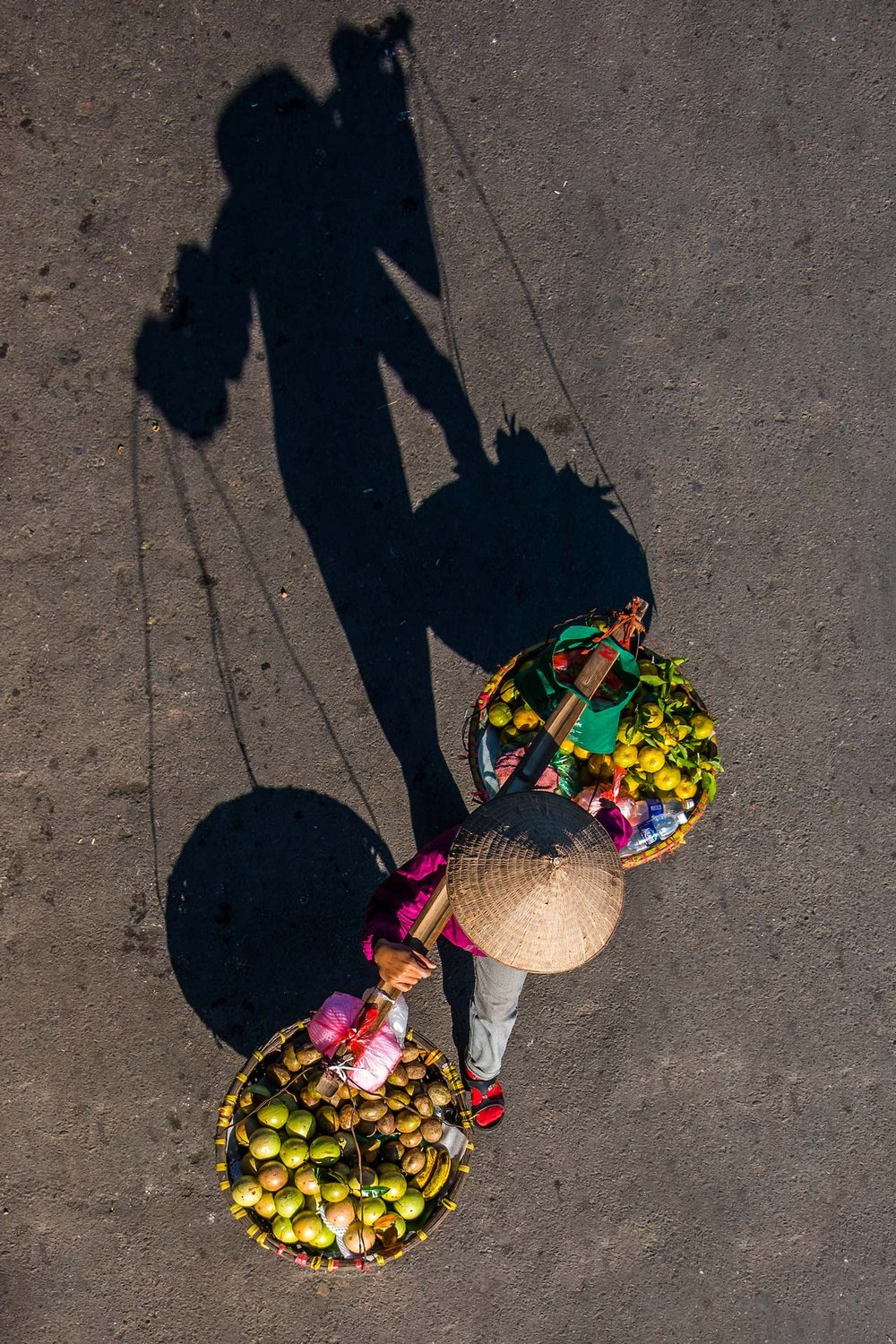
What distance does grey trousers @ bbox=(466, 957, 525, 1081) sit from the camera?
3990 millimetres

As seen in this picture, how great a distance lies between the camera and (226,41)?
17.0ft

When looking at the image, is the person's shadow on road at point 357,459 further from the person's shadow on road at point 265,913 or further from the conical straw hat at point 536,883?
the conical straw hat at point 536,883

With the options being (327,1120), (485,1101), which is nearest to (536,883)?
(327,1120)

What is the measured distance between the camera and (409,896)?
12.7ft

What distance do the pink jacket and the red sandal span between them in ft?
3.61

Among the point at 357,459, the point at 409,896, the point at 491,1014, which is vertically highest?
the point at 357,459

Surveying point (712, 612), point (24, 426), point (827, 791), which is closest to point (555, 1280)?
point (827, 791)

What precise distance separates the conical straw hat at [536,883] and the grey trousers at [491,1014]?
0.59 m

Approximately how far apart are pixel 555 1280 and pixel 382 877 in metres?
2.08

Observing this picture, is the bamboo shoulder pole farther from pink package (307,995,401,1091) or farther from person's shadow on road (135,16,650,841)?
person's shadow on road (135,16,650,841)

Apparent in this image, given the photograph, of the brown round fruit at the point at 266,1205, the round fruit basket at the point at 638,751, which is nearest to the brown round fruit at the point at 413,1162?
the brown round fruit at the point at 266,1205

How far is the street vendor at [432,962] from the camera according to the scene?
349 cm

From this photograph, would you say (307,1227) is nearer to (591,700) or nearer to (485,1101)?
(485,1101)

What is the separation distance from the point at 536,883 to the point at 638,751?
3.99ft
